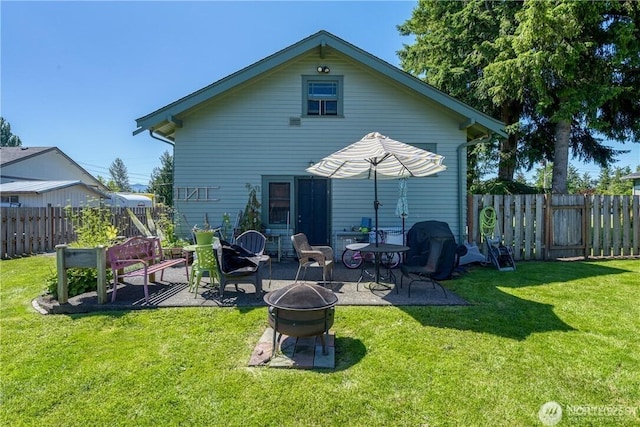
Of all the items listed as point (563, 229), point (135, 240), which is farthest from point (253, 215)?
point (563, 229)

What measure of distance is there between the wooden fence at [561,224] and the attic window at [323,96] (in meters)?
4.29

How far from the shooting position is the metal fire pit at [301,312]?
3186 millimetres

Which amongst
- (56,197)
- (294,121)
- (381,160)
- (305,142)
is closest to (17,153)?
(56,197)

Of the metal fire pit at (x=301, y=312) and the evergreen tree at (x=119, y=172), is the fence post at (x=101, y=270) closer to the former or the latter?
the metal fire pit at (x=301, y=312)

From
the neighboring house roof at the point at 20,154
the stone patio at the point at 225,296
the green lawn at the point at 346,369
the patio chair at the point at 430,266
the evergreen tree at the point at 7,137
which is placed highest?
the evergreen tree at the point at 7,137

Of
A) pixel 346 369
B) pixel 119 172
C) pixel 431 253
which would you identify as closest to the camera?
pixel 346 369

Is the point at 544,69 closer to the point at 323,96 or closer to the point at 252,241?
the point at 323,96

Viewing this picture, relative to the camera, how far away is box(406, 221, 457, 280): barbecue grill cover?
217 inches

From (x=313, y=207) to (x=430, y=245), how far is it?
3.77m

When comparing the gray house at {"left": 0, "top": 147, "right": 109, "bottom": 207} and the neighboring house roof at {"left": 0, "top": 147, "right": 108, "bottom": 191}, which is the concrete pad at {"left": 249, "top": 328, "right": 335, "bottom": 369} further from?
the neighboring house roof at {"left": 0, "top": 147, "right": 108, "bottom": 191}

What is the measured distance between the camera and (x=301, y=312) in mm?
3188

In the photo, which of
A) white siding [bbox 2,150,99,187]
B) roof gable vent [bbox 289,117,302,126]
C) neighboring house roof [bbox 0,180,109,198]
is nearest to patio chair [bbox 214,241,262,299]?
roof gable vent [bbox 289,117,302,126]

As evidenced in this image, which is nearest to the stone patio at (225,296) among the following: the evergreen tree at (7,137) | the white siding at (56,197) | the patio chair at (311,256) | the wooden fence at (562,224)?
the patio chair at (311,256)

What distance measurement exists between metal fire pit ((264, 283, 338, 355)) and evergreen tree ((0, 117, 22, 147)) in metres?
73.0
